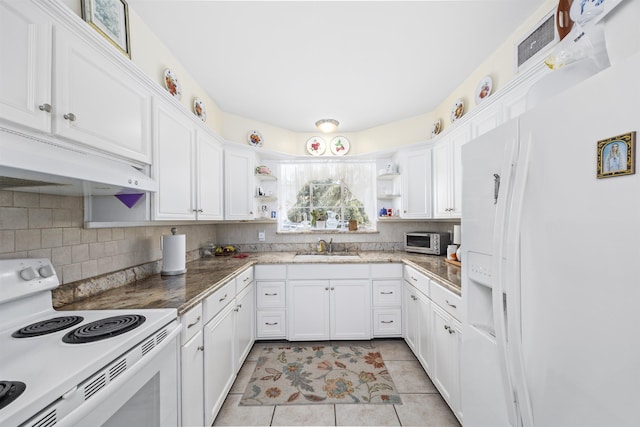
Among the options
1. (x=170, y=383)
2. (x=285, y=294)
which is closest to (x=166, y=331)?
(x=170, y=383)

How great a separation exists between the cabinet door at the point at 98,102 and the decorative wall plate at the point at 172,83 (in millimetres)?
484

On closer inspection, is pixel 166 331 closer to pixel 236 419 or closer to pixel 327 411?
pixel 236 419

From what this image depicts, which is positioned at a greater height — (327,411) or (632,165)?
(632,165)

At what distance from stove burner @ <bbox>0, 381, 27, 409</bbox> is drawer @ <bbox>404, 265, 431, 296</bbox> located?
2.11m

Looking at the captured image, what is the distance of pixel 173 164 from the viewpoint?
1729 millimetres

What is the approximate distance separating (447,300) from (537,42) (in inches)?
68.1

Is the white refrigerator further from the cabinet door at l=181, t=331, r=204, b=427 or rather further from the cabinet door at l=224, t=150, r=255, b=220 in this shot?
the cabinet door at l=224, t=150, r=255, b=220

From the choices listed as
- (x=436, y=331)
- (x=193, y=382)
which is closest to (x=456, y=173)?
(x=436, y=331)

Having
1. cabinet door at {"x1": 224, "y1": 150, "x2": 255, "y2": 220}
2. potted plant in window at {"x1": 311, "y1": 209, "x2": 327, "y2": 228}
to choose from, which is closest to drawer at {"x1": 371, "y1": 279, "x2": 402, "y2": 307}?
potted plant in window at {"x1": 311, "y1": 209, "x2": 327, "y2": 228}

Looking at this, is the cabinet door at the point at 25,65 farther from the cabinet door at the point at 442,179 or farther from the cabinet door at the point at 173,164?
the cabinet door at the point at 442,179

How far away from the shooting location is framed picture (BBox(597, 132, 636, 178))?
→ 1.69 feet

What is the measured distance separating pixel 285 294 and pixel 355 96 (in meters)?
2.18

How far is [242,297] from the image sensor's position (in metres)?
2.20

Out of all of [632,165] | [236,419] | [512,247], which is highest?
[632,165]
